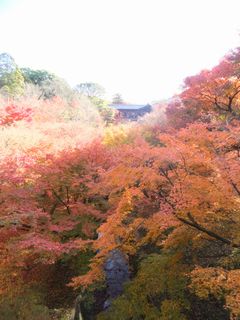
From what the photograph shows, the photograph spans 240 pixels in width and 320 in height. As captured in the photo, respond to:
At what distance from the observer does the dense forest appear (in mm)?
6637

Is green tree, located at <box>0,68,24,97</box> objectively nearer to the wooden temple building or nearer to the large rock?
the wooden temple building

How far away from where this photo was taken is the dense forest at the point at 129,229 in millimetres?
6637

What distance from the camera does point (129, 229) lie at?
766 centimetres

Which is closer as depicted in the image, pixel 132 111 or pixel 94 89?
pixel 132 111

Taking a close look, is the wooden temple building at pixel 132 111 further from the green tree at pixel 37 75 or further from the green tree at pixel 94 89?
the green tree at pixel 37 75

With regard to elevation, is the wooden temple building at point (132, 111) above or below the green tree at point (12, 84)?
below

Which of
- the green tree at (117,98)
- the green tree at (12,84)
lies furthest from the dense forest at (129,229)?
the green tree at (117,98)

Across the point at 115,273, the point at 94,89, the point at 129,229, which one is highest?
the point at 94,89

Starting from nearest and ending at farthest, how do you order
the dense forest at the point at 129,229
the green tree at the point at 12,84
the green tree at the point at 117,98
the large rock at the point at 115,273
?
1. the dense forest at the point at 129,229
2. the large rock at the point at 115,273
3. the green tree at the point at 12,84
4. the green tree at the point at 117,98

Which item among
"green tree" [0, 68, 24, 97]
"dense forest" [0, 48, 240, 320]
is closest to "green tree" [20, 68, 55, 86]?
"green tree" [0, 68, 24, 97]

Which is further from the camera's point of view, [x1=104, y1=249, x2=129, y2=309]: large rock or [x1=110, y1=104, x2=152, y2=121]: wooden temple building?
[x1=110, y1=104, x2=152, y2=121]: wooden temple building

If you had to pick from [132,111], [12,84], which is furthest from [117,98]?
[12,84]

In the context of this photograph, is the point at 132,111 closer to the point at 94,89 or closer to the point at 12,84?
the point at 94,89

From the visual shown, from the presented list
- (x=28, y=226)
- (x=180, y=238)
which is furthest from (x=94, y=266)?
(x=28, y=226)
